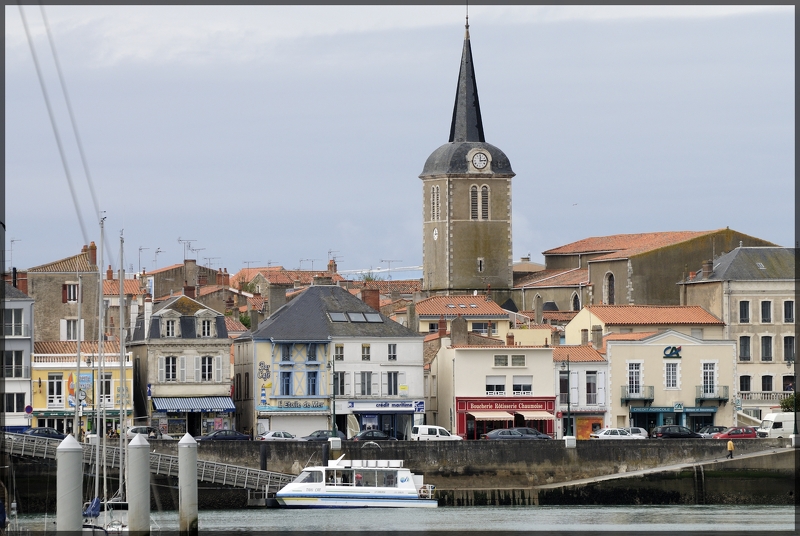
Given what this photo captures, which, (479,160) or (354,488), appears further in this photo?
(479,160)

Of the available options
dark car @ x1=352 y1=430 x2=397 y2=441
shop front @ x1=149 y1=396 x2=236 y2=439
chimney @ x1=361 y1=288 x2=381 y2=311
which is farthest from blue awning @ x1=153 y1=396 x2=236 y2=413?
chimney @ x1=361 y1=288 x2=381 y2=311

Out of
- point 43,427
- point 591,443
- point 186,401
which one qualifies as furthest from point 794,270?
point 43,427

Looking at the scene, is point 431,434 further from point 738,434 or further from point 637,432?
point 738,434

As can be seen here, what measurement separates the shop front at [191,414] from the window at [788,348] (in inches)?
934

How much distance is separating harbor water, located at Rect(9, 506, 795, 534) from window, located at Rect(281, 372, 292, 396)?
1116 cm

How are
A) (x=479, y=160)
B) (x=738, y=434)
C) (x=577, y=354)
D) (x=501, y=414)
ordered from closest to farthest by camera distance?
(x=738, y=434) < (x=501, y=414) < (x=577, y=354) < (x=479, y=160)

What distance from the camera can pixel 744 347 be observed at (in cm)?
7231

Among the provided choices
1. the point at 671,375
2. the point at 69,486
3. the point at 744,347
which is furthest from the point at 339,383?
the point at 69,486

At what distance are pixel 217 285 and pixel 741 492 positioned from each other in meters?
43.0

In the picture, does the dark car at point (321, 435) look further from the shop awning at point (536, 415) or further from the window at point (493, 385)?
the shop awning at point (536, 415)

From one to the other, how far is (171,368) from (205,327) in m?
2.08

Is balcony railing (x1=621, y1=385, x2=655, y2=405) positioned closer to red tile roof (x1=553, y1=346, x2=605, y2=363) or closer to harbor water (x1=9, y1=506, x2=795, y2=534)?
red tile roof (x1=553, y1=346, x2=605, y2=363)

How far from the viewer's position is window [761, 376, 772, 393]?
72062mm

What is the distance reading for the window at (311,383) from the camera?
65688 millimetres
